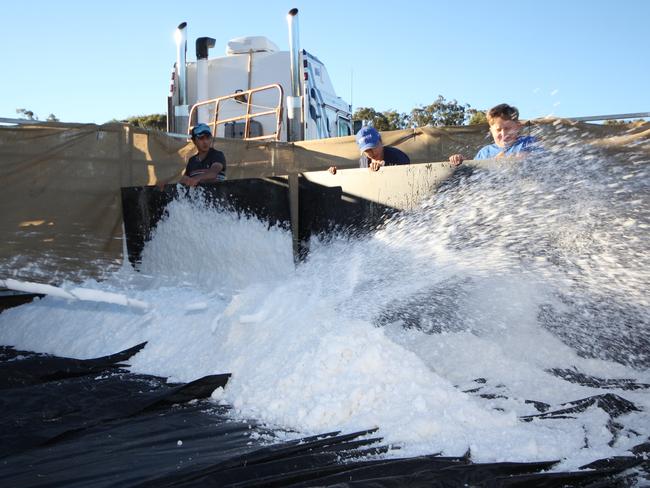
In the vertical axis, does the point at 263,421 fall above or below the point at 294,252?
below

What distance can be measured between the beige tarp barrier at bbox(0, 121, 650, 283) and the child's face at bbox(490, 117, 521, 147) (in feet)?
1.53

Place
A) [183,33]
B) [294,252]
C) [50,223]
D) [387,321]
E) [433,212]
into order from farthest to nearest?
[183,33]
[50,223]
[294,252]
[433,212]
[387,321]

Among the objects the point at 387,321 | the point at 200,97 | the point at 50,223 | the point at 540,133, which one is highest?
the point at 200,97

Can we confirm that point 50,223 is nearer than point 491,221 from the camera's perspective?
No

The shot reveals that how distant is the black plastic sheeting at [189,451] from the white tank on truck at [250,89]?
6713mm

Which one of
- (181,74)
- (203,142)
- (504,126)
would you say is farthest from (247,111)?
(504,126)

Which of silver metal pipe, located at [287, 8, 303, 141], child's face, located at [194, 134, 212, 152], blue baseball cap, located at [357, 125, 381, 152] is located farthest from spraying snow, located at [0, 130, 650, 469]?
silver metal pipe, located at [287, 8, 303, 141]

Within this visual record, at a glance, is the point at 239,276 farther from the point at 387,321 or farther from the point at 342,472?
the point at 342,472

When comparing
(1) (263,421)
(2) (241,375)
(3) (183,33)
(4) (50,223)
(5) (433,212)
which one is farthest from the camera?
(3) (183,33)

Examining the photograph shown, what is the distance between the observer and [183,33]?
10961 millimetres

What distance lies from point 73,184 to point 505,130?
418 cm

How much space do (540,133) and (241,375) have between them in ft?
9.30

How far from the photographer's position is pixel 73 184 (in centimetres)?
675

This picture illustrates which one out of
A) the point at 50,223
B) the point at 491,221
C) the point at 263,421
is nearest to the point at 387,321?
the point at 491,221
